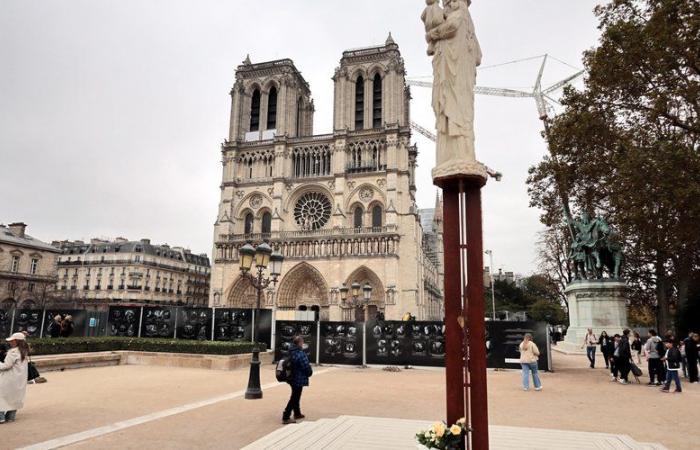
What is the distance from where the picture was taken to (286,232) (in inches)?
1625

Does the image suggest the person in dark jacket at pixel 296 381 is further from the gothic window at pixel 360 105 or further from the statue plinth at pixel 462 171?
the gothic window at pixel 360 105

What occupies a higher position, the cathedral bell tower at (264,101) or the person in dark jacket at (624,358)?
the cathedral bell tower at (264,101)

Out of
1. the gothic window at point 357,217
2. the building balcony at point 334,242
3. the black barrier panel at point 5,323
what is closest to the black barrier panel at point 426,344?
the black barrier panel at point 5,323

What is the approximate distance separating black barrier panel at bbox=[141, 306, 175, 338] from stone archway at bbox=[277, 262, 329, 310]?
2245 cm

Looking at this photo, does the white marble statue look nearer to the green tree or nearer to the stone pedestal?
the green tree


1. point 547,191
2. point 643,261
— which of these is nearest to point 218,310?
point 547,191

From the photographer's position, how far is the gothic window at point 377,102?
1698 inches

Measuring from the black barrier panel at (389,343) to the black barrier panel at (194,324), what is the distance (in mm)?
6033

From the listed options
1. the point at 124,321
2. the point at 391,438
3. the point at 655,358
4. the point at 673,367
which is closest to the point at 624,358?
the point at 655,358

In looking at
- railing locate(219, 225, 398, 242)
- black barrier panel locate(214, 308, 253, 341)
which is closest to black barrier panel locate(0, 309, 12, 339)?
black barrier panel locate(214, 308, 253, 341)

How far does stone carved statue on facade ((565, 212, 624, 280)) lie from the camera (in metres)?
18.6

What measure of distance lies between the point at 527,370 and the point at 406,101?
1585 inches

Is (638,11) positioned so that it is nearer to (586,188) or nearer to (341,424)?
(586,188)

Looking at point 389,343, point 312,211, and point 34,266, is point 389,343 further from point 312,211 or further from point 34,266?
point 34,266
